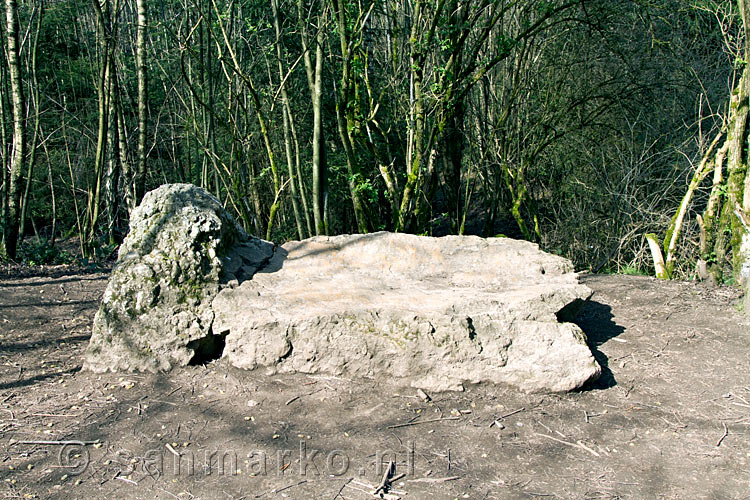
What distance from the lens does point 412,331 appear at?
3.61m

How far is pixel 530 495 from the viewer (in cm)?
266

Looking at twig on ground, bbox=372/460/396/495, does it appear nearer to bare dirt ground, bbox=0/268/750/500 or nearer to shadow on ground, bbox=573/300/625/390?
bare dirt ground, bbox=0/268/750/500

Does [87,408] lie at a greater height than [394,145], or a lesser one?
lesser

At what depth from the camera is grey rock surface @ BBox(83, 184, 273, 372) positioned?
383 cm

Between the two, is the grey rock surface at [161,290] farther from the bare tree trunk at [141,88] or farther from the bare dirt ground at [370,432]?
the bare tree trunk at [141,88]

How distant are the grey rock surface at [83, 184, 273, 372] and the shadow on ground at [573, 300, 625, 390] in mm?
2500

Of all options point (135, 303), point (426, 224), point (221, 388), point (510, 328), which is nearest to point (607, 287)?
point (510, 328)

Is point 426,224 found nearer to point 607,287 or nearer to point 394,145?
point 394,145

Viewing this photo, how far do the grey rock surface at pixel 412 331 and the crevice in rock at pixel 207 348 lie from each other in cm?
9

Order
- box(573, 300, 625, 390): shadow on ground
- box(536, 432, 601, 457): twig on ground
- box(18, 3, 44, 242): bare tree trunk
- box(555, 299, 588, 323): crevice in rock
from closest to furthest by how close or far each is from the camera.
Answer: box(536, 432, 601, 457): twig on ground → box(573, 300, 625, 390): shadow on ground → box(555, 299, 588, 323): crevice in rock → box(18, 3, 44, 242): bare tree trunk

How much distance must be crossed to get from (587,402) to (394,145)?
5080mm

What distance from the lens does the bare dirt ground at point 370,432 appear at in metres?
2.74

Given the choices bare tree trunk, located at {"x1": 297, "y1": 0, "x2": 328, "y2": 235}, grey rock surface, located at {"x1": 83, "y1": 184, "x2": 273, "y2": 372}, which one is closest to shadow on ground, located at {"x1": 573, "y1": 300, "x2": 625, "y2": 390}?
grey rock surface, located at {"x1": 83, "y1": 184, "x2": 273, "y2": 372}

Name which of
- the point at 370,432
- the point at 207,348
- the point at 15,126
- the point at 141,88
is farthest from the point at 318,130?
the point at 15,126
